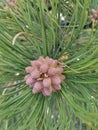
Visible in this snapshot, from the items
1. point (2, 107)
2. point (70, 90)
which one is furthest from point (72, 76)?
point (2, 107)

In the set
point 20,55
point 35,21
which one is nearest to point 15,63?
point 20,55

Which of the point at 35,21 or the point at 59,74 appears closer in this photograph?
the point at 59,74

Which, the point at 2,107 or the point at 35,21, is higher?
the point at 35,21

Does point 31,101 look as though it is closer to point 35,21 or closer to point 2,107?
point 2,107

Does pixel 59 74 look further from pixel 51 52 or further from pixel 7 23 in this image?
pixel 7 23

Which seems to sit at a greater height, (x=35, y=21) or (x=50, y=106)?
(x=35, y=21)

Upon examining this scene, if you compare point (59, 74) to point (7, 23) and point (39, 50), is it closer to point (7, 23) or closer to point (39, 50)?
point (39, 50)
